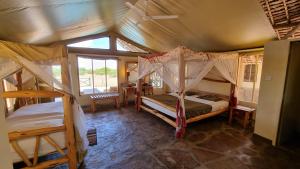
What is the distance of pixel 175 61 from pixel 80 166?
3013mm

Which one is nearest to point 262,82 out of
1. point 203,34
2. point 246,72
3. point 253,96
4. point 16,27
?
point 253,96

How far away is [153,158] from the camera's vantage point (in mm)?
2646

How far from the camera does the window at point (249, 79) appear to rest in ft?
15.6

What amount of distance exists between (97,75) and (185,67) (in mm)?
4107

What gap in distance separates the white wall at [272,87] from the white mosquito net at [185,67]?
102 centimetres

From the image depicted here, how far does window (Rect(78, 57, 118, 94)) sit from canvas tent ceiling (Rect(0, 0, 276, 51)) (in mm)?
1980

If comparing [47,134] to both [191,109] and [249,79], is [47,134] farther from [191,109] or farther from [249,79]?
[249,79]

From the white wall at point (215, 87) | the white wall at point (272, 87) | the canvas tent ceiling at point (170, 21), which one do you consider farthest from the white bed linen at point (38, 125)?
the white wall at point (215, 87)

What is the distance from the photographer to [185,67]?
3.71 m

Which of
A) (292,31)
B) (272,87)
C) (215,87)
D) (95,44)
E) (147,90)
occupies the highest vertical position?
(95,44)

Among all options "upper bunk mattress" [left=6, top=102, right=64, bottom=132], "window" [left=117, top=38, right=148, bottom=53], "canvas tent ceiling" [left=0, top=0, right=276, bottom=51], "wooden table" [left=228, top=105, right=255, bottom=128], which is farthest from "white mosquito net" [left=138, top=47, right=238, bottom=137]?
"upper bunk mattress" [left=6, top=102, right=64, bottom=132]

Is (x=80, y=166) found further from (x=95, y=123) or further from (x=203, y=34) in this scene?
(x=203, y=34)

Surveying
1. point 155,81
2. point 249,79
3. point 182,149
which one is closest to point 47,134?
point 182,149

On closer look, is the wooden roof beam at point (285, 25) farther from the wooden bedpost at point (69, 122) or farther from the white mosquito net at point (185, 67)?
the wooden bedpost at point (69, 122)
